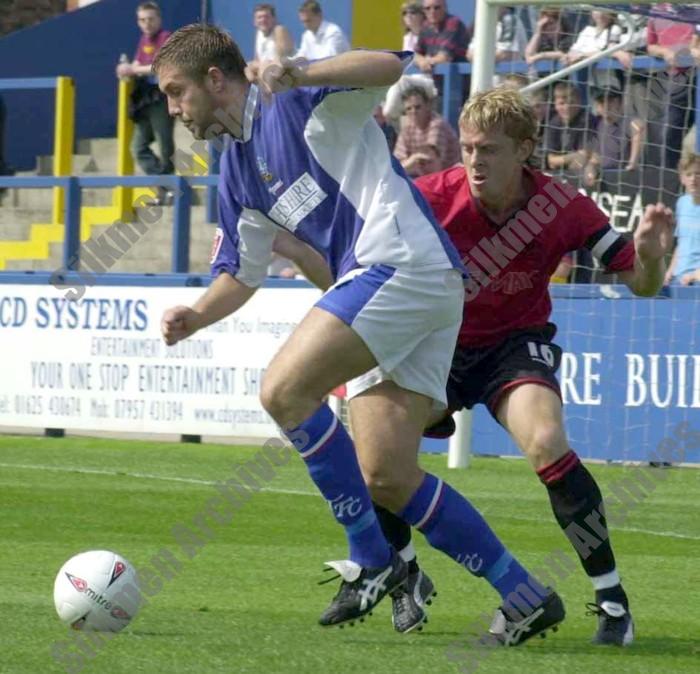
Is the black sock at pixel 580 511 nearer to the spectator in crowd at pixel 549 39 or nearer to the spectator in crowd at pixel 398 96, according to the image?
the spectator in crowd at pixel 549 39

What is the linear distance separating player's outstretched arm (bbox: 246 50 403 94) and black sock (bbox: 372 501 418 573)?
1600 millimetres

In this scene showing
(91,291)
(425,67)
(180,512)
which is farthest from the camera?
(425,67)

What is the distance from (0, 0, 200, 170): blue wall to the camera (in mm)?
21969

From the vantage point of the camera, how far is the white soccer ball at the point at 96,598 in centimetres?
579

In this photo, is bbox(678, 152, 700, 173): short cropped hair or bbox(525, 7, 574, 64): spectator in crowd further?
bbox(525, 7, 574, 64): spectator in crowd

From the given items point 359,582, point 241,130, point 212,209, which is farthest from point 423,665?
point 212,209

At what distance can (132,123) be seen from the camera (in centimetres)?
1803

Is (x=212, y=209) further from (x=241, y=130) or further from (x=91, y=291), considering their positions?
(x=241, y=130)

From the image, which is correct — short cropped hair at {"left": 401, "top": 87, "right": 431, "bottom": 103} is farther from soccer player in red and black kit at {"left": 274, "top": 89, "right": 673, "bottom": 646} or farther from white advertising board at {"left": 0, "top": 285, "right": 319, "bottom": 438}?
soccer player in red and black kit at {"left": 274, "top": 89, "right": 673, "bottom": 646}

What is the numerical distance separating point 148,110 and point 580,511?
12703mm

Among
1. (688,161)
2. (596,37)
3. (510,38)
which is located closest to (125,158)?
(510,38)

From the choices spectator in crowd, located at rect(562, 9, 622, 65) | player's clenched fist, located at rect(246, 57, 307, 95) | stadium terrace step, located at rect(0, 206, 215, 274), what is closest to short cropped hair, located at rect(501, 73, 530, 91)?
spectator in crowd, located at rect(562, 9, 622, 65)

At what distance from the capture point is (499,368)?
613 cm

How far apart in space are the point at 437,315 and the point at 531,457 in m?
0.62
